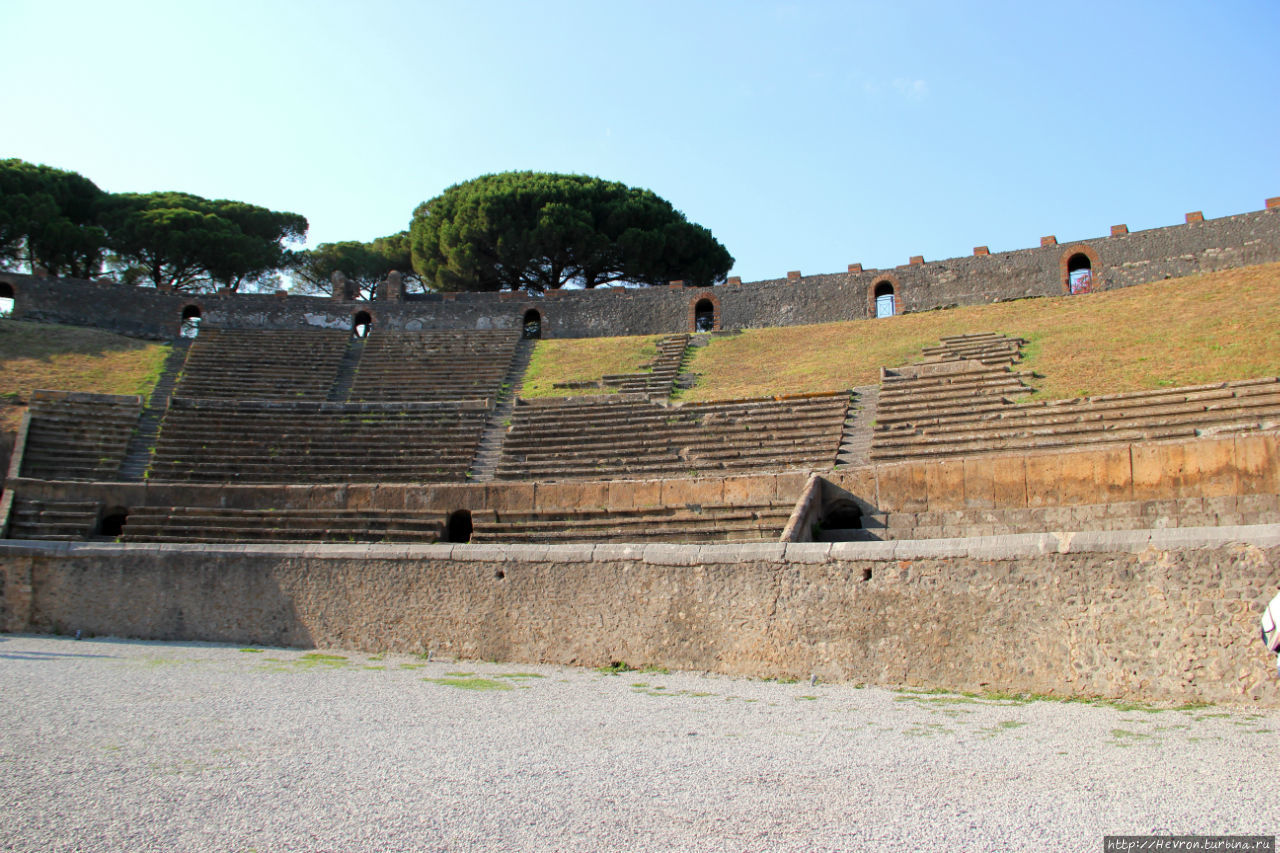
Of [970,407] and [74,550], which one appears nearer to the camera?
[74,550]

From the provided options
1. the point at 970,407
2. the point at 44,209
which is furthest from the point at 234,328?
the point at 970,407

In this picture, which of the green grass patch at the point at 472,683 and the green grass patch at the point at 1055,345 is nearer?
the green grass patch at the point at 472,683

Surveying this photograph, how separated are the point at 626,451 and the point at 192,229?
94.3ft

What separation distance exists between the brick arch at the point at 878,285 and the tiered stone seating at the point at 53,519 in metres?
22.8

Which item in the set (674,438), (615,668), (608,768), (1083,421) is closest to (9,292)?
(674,438)

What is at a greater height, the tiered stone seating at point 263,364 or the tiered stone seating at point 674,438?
the tiered stone seating at point 263,364

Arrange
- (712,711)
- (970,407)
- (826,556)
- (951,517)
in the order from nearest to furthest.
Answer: (712,711)
(826,556)
(951,517)
(970,407)

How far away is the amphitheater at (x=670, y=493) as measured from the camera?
6660 mm

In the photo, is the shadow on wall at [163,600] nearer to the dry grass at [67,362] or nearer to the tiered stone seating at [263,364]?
the dry grass at [67,362]

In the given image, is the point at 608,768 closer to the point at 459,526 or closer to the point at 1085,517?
the point at 1085,517

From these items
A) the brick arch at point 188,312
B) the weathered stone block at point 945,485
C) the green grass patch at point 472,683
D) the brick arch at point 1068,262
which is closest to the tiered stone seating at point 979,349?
the brick arch at point 1068,262

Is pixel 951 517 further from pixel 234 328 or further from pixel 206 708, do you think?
pixel 234 328

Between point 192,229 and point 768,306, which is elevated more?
point 192,229

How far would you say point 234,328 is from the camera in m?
30.2
